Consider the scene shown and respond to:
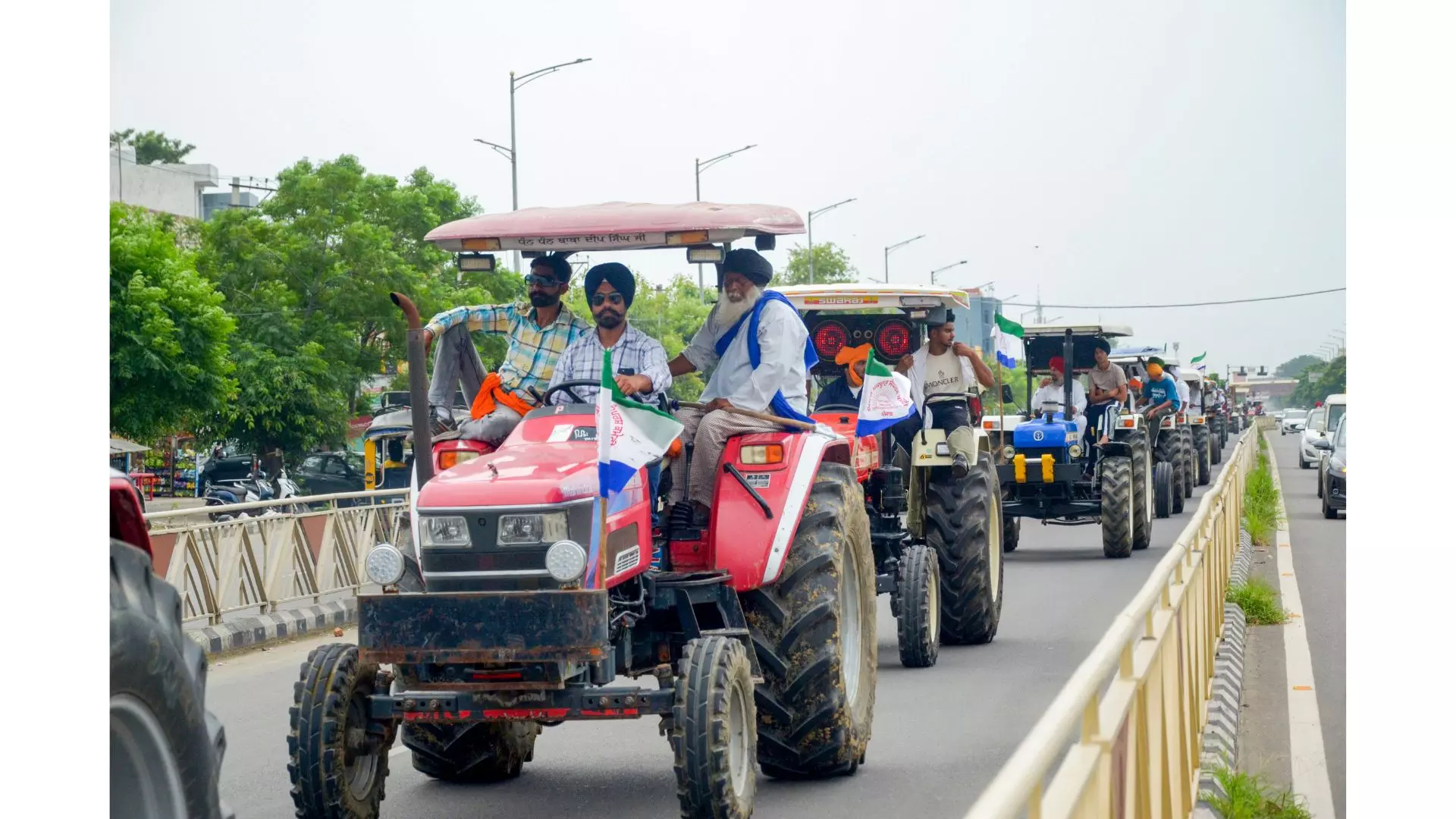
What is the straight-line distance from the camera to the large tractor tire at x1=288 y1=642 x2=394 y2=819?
20.5 ft

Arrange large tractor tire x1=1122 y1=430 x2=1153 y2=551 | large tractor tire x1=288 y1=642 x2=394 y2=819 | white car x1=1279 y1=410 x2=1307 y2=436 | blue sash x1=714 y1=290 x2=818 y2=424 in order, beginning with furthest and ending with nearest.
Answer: white car x1=1279 y1=410 x2=1307 y2=436 < large tractor tire x1=1122 y1=430 x2=1153 y2=551 < blue sash x1=714 y1=290 x2=818 y2=424 < large tractor tire x1=288 y1=642 x2=394 y2=819

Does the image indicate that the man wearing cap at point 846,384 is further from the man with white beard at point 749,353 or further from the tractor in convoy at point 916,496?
the man with white beard at point 749,353

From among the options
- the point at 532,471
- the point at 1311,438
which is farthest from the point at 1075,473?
the point at 1311,438

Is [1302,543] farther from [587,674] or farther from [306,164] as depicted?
[306,164]

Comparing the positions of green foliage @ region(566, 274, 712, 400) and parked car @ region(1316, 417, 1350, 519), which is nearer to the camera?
parked car @ region(1316, 417, 1350, 519)

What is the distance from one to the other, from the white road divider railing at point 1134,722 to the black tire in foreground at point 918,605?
199cm

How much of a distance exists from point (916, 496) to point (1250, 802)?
616cm

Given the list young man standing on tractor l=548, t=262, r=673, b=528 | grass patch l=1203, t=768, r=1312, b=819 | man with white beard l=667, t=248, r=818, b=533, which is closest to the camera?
grass patch l=1203, t=768, r=1312, b=819

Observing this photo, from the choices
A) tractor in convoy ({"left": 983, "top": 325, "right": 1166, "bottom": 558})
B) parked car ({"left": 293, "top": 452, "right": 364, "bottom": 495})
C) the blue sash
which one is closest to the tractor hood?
the blue sash

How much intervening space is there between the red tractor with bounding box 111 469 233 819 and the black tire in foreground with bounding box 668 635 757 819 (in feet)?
7.15

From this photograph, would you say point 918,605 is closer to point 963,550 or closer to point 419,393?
point 963,550

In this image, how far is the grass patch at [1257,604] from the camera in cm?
1223

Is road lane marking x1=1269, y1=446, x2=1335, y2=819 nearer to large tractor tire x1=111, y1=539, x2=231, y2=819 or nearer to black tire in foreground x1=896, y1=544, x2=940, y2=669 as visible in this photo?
black tire in foreground x1=896, y1=544, x2=940, y2=669
